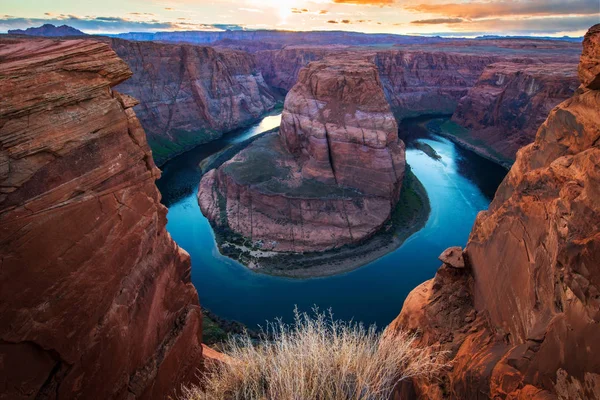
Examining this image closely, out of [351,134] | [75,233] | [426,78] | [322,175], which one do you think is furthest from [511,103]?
[75,233]

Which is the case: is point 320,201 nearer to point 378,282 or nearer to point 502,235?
point 378,282

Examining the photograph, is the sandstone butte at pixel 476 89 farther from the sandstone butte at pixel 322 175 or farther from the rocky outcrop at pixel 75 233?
the rocky outcrop at pixel 75 233

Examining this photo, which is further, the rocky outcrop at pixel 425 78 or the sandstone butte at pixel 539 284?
the rocky outcrop at pixel 425 78

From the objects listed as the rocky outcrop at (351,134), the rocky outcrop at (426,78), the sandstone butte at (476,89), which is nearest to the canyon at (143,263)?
the rocky outcrop at (351,134)

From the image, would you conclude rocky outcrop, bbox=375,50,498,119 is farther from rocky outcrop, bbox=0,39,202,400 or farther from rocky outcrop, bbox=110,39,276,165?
rocky outcrop, bbox=0,39,202,400

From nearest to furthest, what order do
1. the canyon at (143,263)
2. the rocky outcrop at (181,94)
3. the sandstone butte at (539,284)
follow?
the sandstone butte at (539,284)
the canyon at (143,263)
the rocky outcrop at (181,94)

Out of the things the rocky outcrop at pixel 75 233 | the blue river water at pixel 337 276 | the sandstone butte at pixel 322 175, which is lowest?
the blue river water at pixel 337 276

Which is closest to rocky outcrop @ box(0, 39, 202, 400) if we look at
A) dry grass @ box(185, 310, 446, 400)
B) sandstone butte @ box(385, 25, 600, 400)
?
dry grass @ box(185, 310, 446, 400)

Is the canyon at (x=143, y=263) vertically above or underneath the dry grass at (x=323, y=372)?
above

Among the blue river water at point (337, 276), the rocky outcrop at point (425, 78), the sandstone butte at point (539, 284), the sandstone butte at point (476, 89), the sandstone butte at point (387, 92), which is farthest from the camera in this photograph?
the rocky outcrop at point (425, 78)
